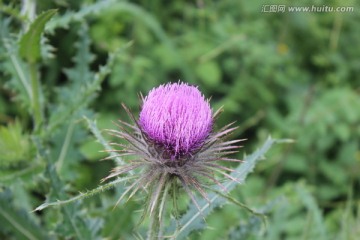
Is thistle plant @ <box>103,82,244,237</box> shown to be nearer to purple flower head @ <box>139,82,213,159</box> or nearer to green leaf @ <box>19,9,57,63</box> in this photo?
purple flower head @ <box>139,82,213,159</box>

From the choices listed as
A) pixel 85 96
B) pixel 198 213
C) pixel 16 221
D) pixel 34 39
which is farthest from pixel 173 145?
pixel 16 221

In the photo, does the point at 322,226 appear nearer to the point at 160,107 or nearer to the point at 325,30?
the point at 160,107

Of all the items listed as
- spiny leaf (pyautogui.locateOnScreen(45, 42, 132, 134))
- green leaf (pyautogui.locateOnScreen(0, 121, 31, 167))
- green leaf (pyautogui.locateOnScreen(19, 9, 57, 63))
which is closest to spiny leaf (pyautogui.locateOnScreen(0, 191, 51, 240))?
green leaf (pyautogui.locateOnScreen(0, 121, 31, 167))

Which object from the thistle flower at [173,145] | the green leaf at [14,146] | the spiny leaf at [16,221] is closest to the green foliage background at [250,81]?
the green leaf at [14,146]

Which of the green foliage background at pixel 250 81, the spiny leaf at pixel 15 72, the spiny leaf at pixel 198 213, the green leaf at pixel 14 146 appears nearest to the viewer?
the spiny leaf at pixel 198 213

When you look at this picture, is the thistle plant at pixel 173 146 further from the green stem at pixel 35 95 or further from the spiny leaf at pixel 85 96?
the green stem at pixel 35 95

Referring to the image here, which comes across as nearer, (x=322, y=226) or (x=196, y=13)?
(x=322, y=226)

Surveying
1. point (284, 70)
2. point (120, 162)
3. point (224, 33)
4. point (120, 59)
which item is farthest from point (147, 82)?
point (120, 162)
